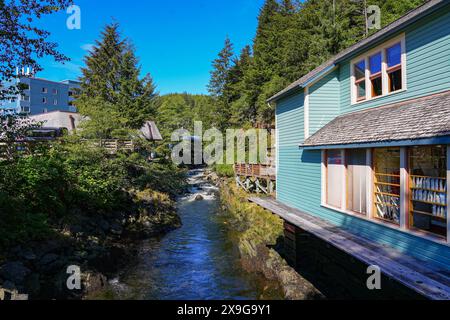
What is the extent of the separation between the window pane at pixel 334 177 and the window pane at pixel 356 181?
36cm

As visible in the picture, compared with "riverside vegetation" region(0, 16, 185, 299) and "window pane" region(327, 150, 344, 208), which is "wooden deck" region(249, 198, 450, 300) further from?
"riverside vegetation" region(0, 16, 185, 299)

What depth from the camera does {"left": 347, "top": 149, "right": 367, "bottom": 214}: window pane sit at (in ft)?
30.3

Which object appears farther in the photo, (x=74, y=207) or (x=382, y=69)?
(x=74, y=207)

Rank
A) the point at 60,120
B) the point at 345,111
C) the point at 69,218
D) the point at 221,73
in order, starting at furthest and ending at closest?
1. the point at 221,73
2. the point at 60,120
3. the point at 69,218
4. the point at 345,111

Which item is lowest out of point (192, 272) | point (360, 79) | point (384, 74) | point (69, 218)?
point (192, 272)

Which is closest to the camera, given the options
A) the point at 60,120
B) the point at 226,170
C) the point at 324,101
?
the point at 324,101

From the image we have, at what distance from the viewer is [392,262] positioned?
679cm

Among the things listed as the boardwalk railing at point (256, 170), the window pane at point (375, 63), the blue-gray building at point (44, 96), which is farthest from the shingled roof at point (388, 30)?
the blue-gray building at point (44, 96)

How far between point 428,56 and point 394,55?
132 cm

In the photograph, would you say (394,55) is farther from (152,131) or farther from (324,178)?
(152,131)

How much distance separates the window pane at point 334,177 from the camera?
405 inches

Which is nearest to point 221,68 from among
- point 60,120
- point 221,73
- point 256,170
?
point 221,73

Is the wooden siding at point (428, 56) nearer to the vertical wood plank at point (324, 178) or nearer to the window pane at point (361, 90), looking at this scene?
the window pane at point (361, 90)
